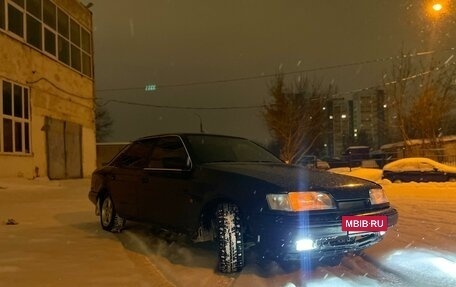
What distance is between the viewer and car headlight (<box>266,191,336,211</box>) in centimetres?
486

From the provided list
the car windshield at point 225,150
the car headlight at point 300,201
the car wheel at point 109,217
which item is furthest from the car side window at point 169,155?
the car headlight at point 300,201

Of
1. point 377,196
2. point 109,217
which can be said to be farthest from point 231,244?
point 109,217

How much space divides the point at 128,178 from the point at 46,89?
52.9 ft

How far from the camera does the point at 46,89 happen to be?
2197 centimetres

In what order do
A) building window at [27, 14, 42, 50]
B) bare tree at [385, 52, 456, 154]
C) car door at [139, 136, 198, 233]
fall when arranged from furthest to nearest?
bare tree at [385, 52, 456, 154], building window at [27, 14, 42, 50], car door at [139, 136, 198, 233]

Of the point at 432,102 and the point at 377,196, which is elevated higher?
the point at 432,102

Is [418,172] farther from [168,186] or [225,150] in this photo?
[168,186]

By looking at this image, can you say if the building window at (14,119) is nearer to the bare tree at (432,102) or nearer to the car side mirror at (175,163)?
the car side mirror at (175,163)

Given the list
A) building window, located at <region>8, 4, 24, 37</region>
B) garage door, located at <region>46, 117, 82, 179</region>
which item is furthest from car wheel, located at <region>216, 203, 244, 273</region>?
garage door, located at <region>46, 117, 82, 179</region>

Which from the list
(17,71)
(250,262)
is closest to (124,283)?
(250,262)

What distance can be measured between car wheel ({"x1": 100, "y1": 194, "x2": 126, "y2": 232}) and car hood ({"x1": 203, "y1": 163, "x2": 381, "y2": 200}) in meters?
2.43

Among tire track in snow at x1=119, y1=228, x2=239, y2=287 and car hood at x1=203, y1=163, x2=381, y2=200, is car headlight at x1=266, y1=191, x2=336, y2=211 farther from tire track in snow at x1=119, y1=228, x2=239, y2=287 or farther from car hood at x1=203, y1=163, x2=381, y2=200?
tire track in snow at x1=119, y1=228, x2=239, y2=287

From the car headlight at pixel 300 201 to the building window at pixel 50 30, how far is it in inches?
640

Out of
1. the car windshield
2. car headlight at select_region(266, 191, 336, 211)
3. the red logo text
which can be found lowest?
the red logo text
